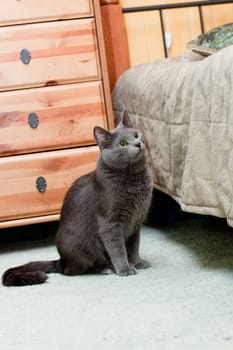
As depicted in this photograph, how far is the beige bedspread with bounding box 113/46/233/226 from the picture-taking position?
1.27 metres

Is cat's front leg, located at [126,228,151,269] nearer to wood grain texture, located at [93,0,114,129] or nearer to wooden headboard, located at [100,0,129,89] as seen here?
wood grain texture, located at [93,0,114,129]

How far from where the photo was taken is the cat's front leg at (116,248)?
1584 mm

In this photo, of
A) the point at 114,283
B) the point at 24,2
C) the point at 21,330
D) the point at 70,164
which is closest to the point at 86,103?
the point at 70,164

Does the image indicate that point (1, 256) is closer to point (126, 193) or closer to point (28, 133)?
point (28, 133)

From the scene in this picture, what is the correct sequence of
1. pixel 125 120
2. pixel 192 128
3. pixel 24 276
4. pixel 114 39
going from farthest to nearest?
pixel 114 39 → pixel 125 120 → pixel 24 276 → pixel 192 128

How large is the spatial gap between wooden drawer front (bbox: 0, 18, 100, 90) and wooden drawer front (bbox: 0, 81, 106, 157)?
1.4 inches

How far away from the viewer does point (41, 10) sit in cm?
197

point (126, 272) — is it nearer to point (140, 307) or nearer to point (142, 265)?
point (142, 265)

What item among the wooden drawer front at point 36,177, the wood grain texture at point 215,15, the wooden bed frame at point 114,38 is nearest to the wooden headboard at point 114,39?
the wooden bed frame at point 114,38

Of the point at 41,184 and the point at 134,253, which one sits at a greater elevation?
the point at 41,184

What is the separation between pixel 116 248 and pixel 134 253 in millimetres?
105

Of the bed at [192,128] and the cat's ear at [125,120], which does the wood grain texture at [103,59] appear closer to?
the bed at [192,128]

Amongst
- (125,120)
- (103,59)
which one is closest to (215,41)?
(103,59)

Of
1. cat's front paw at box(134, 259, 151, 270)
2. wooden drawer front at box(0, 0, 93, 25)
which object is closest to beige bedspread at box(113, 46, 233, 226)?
cat's front paw at box(134, 259, 151, 270)
